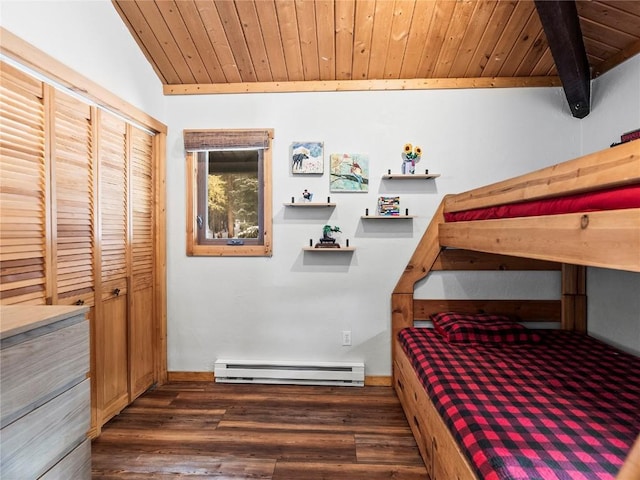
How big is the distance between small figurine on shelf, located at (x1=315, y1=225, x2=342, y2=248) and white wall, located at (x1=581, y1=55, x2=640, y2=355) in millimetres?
1924

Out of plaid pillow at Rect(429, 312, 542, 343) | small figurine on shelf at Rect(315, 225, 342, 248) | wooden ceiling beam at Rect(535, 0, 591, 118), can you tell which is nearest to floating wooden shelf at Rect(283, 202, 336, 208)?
small figurine on shelf at Rect(315, 225, 342, 248)

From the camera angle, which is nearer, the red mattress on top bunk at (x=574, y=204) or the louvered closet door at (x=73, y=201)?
the red mattress on top bunk at (x=574, y=204)

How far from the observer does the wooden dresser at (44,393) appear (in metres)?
0.95

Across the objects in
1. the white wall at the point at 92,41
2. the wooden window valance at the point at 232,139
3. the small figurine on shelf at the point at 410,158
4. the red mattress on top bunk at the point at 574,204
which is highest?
the white wall at the point at 92,41

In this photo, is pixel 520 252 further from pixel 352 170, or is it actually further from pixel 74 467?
pixel 74 467

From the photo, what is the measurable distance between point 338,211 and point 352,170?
0.34 meters

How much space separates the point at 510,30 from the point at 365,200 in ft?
4.85

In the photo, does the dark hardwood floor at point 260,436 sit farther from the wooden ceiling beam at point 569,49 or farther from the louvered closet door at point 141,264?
the wooden ceiling beam at point 569,49

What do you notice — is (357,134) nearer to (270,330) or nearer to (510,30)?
(510,30)

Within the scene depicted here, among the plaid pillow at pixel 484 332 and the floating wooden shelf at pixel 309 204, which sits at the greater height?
the floating wooden shelf at pixel 309 204

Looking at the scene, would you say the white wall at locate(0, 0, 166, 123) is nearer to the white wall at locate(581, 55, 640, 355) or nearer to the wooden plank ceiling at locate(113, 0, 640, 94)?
the wooden plank ceiling at locate(113, 0, 640, 94)

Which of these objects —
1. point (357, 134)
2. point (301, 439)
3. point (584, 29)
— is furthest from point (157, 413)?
point (584, 29)

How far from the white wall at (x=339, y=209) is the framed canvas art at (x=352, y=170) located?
0.06 m

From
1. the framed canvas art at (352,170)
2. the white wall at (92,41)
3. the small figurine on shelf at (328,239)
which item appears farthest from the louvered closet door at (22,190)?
the framed canvas art at (352,170)
